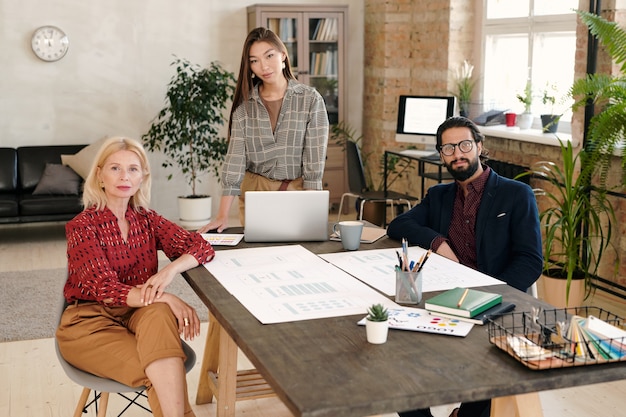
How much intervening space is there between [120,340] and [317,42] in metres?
5.48

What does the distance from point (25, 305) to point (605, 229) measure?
365 centimetres

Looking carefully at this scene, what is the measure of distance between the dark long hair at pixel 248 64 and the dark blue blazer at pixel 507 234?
103 cm

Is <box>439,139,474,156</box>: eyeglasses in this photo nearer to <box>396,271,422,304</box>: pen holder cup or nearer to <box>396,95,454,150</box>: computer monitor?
<box>396,271,422,304</box>: pen holder cup

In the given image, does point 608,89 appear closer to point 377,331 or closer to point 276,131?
point 276,131

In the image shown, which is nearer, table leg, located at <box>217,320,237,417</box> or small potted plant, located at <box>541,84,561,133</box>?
table leg, located at <box>217,320,237,417</box>

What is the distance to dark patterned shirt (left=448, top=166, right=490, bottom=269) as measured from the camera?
304 centimetres

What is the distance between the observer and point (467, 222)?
306 centimetres

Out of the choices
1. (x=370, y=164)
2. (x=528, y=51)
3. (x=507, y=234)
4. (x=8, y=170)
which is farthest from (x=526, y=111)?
(x=8, y=170)

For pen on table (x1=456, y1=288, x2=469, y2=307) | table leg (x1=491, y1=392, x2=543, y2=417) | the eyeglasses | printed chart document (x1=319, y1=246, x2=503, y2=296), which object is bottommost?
table leg (x1=491, y1=392, x2=543, y2=417)

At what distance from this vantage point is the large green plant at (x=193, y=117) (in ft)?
23.1

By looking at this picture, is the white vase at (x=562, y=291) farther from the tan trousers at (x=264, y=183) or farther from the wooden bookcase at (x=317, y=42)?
the wooden bookcase at (x=317, y=42)

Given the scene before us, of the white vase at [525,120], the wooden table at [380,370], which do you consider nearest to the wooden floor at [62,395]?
the wooden table at [380,370]

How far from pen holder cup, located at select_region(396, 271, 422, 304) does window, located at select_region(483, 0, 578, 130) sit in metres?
3.61

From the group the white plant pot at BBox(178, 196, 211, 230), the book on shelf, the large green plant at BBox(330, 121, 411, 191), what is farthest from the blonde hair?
the large green plant at BBox(330, 121, 411, 191)
